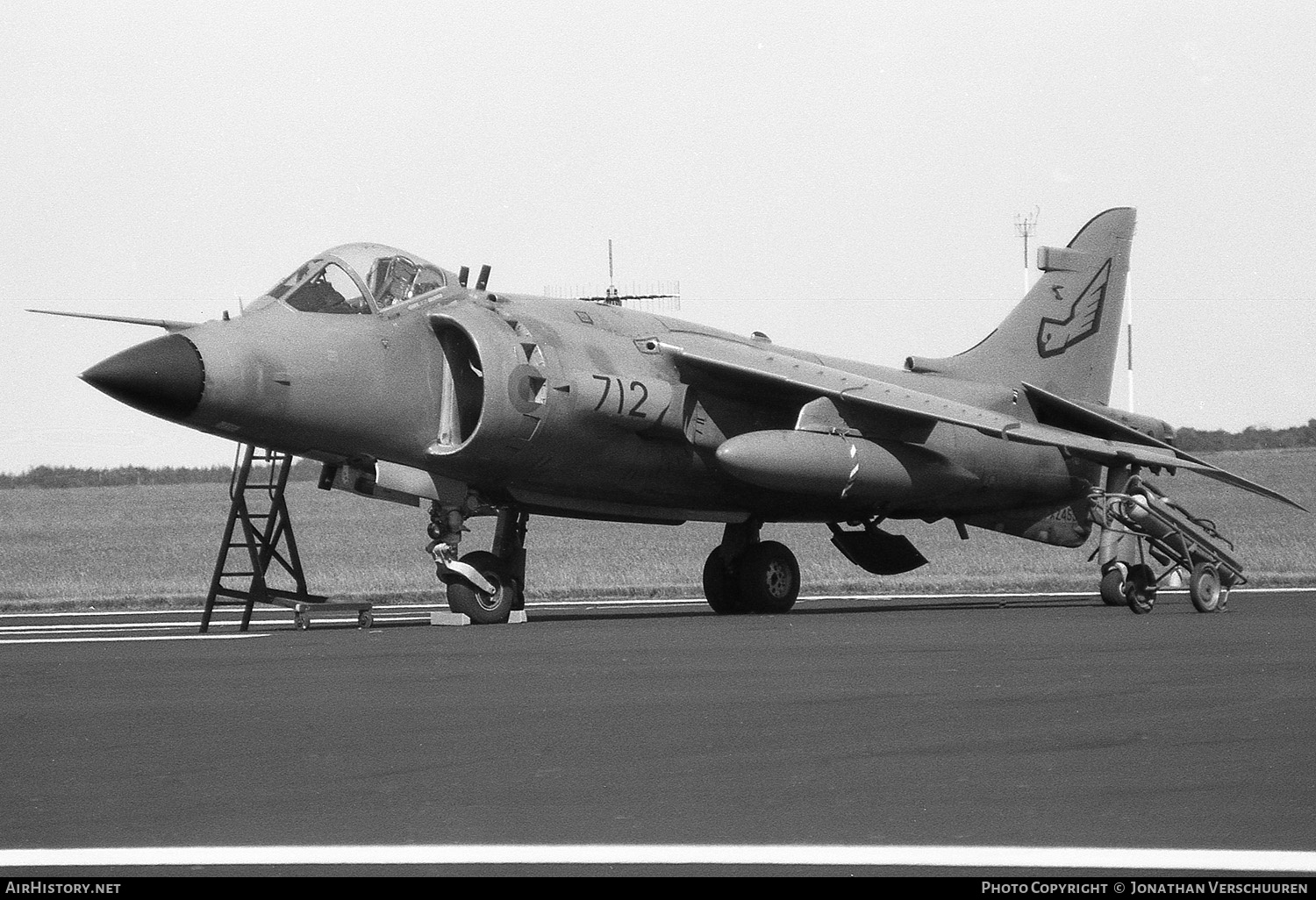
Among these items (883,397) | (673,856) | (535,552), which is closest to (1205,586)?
(883,397)

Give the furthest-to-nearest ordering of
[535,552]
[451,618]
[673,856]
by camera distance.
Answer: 1. [535,552]
2. [451,618]
3. [673,856]

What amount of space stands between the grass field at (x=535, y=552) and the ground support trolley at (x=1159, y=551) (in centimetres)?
698

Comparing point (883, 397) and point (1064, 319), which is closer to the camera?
point (883, 397)

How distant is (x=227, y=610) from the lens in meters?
21.0

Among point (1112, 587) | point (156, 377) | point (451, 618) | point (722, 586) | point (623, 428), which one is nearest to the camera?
point (156, 377)

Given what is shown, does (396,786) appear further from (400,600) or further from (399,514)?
(399,514)

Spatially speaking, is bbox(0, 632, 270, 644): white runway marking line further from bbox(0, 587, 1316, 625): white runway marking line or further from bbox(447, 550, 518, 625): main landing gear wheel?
bbox(0, 587, 1316, 625): white runway marking line

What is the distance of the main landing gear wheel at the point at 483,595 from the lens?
1557 centimetres

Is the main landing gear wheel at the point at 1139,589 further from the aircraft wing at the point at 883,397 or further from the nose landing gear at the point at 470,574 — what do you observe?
the nose landing gear at the point at 470,574

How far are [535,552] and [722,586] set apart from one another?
61.0ft

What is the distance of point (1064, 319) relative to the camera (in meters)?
21.3

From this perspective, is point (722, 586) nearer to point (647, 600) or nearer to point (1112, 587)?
point (1112, 587)
